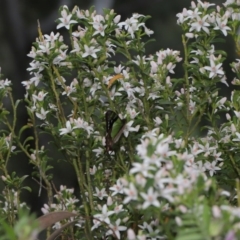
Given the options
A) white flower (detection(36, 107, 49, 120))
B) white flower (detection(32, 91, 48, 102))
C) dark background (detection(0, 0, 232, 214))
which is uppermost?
dark background (detection(0, 0, 232, 214))

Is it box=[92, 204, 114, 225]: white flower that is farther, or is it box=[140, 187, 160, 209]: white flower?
box=[92, 204, 114, 225]: white flower

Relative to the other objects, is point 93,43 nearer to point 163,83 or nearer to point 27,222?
point 163,83

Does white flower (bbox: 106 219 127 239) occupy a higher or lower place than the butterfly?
lower

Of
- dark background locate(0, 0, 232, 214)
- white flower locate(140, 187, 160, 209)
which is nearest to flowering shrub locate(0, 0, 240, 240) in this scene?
white flower locate(140, 187, 160, 209)

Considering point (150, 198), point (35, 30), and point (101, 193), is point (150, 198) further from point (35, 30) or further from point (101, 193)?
point (35, 30)

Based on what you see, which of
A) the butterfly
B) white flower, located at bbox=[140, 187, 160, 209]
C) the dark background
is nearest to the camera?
white flower, located at bbox=[140, 187, 160, 209]

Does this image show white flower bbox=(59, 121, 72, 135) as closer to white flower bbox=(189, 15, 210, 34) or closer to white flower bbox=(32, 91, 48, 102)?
white flower bbox=(32, 91, 48, 102)

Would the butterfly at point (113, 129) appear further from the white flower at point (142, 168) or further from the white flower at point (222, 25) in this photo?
the white flower at point (142, 168)
